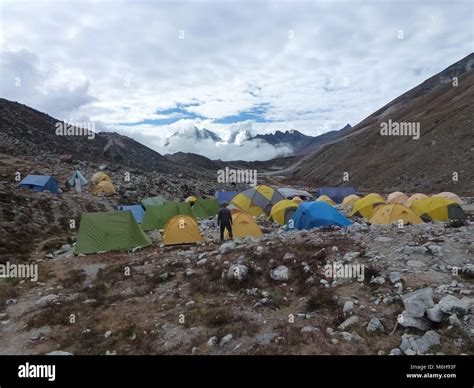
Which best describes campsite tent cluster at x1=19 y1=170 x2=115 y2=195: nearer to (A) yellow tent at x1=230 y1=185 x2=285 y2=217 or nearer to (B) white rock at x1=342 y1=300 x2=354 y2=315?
(A) yellow tent at x1=230 y1=185 x2=285 y2=217

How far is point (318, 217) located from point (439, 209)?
8071 mm

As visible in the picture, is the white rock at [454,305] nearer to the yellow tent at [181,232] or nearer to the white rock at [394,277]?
the white rock at [394,277]

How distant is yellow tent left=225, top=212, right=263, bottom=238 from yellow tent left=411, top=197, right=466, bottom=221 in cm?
1061

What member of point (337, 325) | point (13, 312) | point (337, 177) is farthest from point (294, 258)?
point (337, 177)

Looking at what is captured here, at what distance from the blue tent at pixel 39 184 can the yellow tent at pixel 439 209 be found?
1132 inches

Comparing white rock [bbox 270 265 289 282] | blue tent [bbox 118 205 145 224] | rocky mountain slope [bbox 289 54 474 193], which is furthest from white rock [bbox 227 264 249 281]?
rocky mountain slope [bbox 289 54 474 193]

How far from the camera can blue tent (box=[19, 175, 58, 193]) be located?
30406mm

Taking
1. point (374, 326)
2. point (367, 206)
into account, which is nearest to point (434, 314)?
point (374, 326)

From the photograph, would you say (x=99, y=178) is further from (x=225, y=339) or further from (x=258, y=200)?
(x=225, y=339)

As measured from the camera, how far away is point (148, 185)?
4112 centimetres

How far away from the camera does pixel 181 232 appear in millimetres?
17062

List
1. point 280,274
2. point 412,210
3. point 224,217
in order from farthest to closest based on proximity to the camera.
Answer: point 412,210 < point 224,217 < point 280,274
